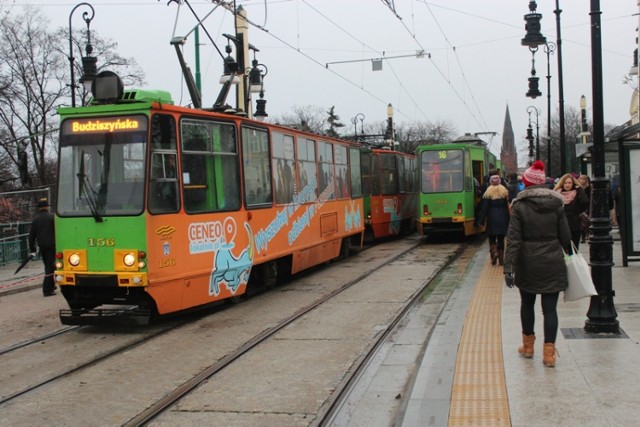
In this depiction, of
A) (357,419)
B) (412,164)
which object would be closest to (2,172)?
(412,164)

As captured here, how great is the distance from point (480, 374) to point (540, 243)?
1279 mm

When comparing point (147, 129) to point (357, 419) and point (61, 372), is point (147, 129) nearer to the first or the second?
point (61, 372)

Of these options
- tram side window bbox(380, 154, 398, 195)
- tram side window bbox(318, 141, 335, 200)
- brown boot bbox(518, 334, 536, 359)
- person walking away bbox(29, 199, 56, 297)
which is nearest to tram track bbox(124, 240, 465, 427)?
brown boot bbox(518, 334, 536, 359)

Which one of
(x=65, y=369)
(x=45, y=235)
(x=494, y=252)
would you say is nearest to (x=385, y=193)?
(x=494, y=252)

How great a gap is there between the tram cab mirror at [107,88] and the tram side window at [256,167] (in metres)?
2.19

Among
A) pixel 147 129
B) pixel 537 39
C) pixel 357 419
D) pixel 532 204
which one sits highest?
pixel 537 39

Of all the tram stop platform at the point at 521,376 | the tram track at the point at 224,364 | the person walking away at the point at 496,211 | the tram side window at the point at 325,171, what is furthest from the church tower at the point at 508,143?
the tram stop platform at the point at 521,376

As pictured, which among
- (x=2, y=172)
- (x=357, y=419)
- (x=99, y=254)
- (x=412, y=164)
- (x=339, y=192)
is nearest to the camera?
(x=357, y=419)

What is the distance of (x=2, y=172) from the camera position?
→ 34.0m

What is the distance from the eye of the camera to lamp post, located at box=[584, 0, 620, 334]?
684cm

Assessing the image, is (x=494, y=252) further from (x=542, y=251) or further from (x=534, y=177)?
(x=542, y=251)

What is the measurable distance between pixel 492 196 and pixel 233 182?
19.3 ft

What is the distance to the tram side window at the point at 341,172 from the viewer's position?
15.8 meters

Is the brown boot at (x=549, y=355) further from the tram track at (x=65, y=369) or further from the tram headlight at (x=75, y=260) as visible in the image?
the tram headlight at (x=75, y=260)
